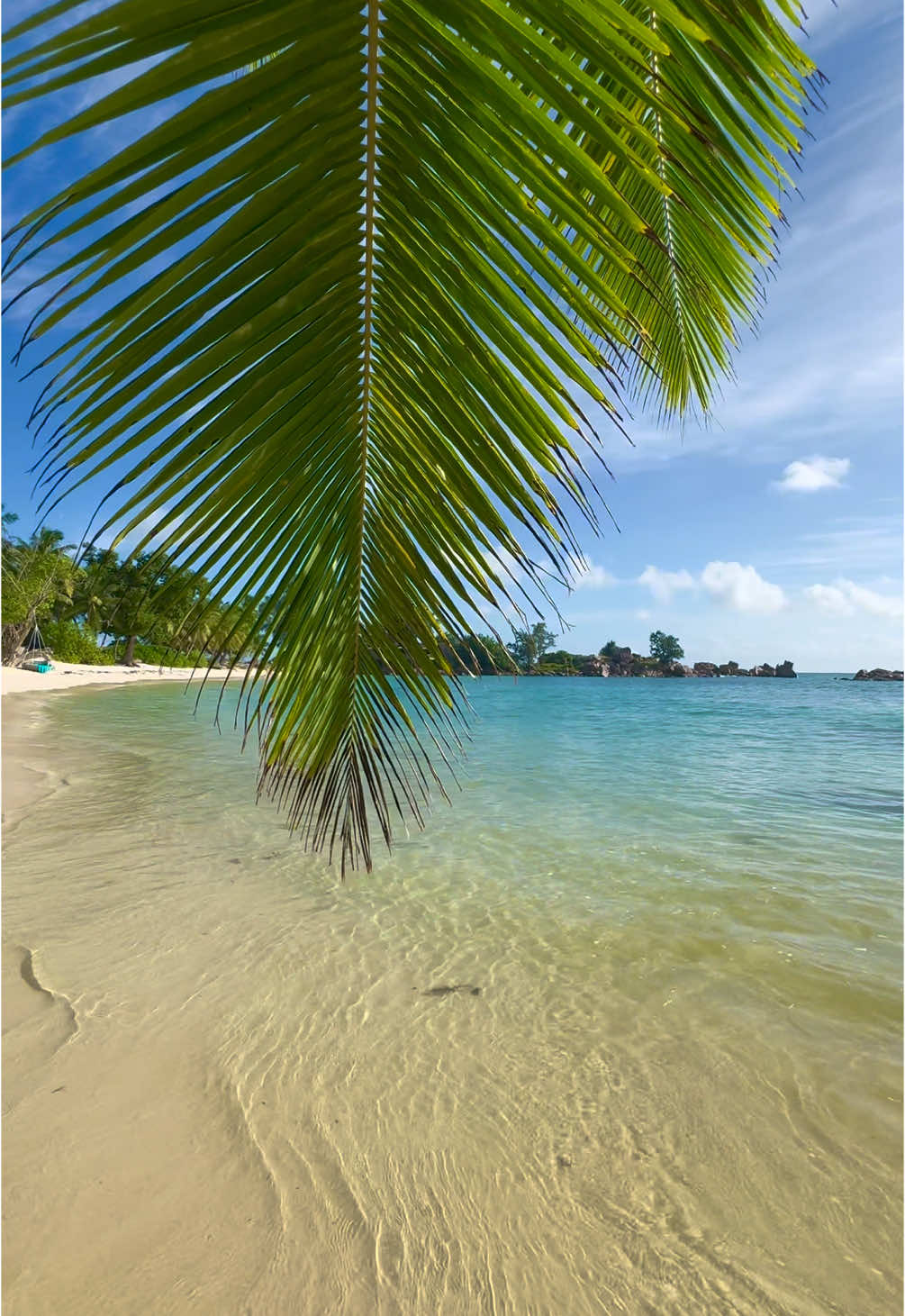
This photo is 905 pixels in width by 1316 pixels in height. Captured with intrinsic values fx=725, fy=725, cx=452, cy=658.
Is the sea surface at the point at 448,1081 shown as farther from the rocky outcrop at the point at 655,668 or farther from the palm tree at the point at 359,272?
the rocky outcrop at the point at 655,668

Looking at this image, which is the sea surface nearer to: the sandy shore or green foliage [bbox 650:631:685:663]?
the sandy shore

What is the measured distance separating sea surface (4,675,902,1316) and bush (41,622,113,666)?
45703mm

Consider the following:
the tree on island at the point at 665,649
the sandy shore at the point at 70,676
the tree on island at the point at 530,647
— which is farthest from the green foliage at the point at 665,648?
the tree on island at the point at 530,647

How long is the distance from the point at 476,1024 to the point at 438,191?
386 centimetres

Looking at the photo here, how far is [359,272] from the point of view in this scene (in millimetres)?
1121

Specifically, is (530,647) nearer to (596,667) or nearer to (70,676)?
(70,676)

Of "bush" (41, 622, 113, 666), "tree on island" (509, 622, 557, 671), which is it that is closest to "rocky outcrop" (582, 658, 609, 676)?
"bush" (41, 622, 113, 666)

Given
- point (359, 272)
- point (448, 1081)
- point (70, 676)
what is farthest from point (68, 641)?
point (359, 272)

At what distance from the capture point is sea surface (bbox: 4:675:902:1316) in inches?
91.0

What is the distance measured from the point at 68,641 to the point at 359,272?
53.5 meters

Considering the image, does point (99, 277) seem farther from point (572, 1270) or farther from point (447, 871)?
point (447, 871)

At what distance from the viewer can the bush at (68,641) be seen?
47.7 metres

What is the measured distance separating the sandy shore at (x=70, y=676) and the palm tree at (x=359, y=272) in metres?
20.1

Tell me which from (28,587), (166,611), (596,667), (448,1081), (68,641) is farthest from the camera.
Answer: (596,667)
